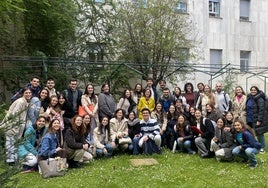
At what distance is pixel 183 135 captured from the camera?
10805 millimetres

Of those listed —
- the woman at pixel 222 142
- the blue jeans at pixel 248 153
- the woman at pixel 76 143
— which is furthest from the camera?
the woman at pixel 222 142

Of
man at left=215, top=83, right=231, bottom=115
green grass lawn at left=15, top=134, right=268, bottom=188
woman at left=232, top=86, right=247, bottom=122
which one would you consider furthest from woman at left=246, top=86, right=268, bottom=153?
green grass lawn at left=15, top=134, right=268, bottom=188

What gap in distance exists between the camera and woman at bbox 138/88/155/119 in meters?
11.4

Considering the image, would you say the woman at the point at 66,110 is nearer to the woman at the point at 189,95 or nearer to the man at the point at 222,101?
the woman at the point at 189,95

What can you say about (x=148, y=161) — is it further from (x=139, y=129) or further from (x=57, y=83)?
(x=57, y=83)

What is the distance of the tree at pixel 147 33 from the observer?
61.0 ft

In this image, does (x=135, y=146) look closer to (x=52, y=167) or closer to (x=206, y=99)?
(x=206, y=99)

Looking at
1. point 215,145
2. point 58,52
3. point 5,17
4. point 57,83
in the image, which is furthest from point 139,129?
point 58,52

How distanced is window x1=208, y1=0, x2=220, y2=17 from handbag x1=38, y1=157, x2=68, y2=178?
19.2 metres

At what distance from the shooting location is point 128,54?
1906 cm

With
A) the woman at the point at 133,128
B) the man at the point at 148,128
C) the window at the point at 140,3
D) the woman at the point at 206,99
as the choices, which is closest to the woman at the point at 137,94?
the woman at the point at 133,128

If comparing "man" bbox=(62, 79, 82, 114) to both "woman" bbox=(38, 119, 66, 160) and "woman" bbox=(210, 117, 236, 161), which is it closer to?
"woman" bbox=(38, 119, 66, 160)

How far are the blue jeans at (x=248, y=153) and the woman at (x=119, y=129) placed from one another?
296cm

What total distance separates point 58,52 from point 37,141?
29.6ft
